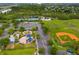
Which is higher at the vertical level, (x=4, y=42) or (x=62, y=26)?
(x=62, y=26)

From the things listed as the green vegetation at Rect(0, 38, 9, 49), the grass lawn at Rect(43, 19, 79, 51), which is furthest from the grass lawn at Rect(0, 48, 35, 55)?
the grass lawn at Rect(43, 19, 79, 51)

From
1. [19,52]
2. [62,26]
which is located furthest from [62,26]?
[19,52]

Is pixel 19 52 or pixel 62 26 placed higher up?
pixel 62 26

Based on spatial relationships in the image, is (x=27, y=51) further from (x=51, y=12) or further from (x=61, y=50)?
(x=51, y=12)

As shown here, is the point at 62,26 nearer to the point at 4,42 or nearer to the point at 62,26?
the point at 62,26

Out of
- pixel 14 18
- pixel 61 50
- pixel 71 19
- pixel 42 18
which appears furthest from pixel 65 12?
pixel 14 18

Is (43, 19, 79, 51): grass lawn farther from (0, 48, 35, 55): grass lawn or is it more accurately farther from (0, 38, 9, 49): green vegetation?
(0, 38, 9, 49): green vegetation

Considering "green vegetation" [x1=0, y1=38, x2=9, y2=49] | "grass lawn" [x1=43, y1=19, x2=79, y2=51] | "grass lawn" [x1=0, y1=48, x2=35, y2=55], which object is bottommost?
"grass lawn" [x1=0, y1=48, x2=35, y2=55]

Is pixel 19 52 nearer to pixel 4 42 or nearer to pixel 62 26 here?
pixel 4 42

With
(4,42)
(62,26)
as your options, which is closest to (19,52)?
(4,42)

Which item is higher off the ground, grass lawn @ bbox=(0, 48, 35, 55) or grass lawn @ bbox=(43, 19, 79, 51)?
grass lawn @ bbox=(43, 19, 79, 51)

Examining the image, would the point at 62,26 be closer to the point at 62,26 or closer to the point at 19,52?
the point at 62,26
